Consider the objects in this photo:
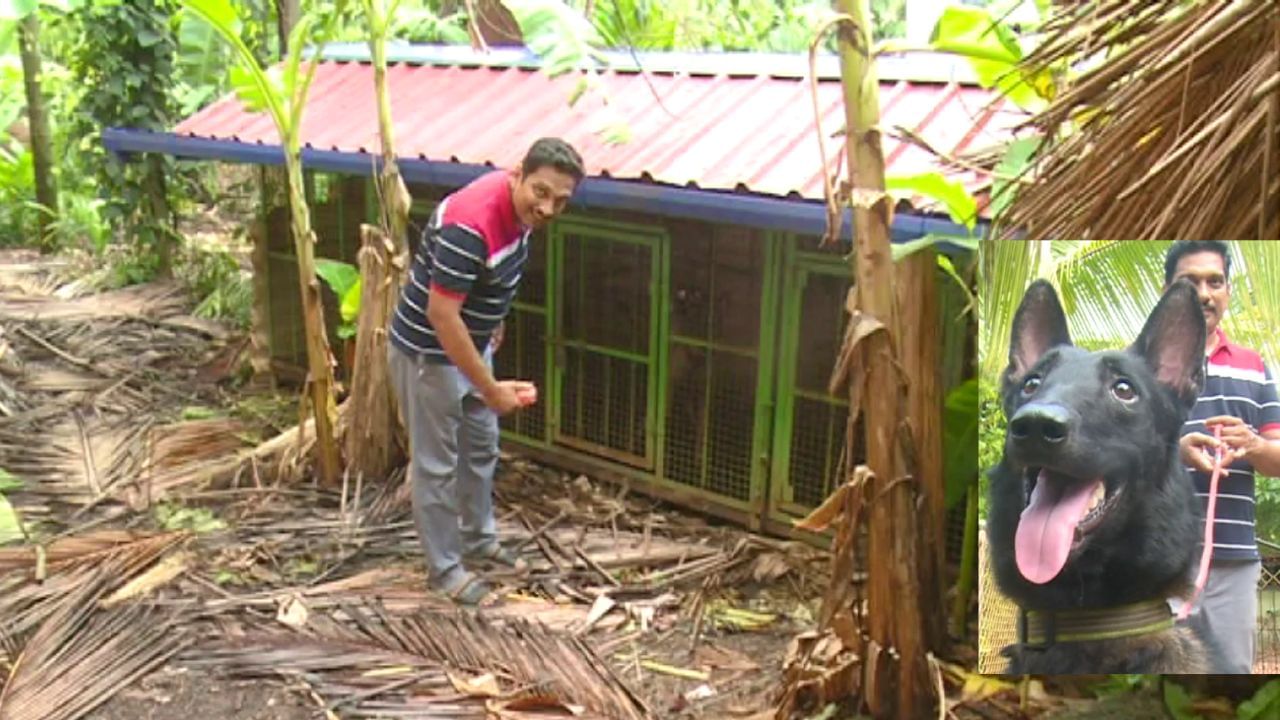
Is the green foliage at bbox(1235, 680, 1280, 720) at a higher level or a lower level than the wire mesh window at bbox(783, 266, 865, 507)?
lower

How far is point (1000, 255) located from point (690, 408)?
9.76 feet

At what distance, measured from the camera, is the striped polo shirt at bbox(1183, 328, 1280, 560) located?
7.64ft

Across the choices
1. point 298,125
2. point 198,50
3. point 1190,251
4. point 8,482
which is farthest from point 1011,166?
point 198,50

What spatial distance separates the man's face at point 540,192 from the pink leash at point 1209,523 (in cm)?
236

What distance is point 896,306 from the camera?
315 cm

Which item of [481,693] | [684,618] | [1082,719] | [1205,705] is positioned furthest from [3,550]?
[1205,705]

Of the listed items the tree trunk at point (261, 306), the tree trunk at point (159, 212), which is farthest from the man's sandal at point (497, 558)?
the tree trunk at point (159, 212)

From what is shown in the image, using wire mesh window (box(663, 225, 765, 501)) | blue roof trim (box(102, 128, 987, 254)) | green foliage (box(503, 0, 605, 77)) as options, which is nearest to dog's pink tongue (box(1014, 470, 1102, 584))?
blue roof trim (box(102, 128, 987, 254))

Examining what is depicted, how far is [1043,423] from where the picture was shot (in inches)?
94.0

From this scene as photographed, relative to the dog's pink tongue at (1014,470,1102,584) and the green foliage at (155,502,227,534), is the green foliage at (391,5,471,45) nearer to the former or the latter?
the green foliage at (155,502,227,534)

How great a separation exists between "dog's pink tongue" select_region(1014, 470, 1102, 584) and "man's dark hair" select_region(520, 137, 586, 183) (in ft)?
7.05

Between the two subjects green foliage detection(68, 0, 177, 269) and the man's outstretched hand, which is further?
green foliage detection(68, 0, 177, 269)

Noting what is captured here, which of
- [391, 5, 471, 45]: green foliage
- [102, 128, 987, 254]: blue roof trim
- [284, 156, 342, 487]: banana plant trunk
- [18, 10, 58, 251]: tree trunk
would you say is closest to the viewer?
[102, 128, 987, 254]: blue roof trim

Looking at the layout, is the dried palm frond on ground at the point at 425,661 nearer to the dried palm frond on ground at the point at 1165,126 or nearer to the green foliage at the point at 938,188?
the green foliage at the point at 938,188
